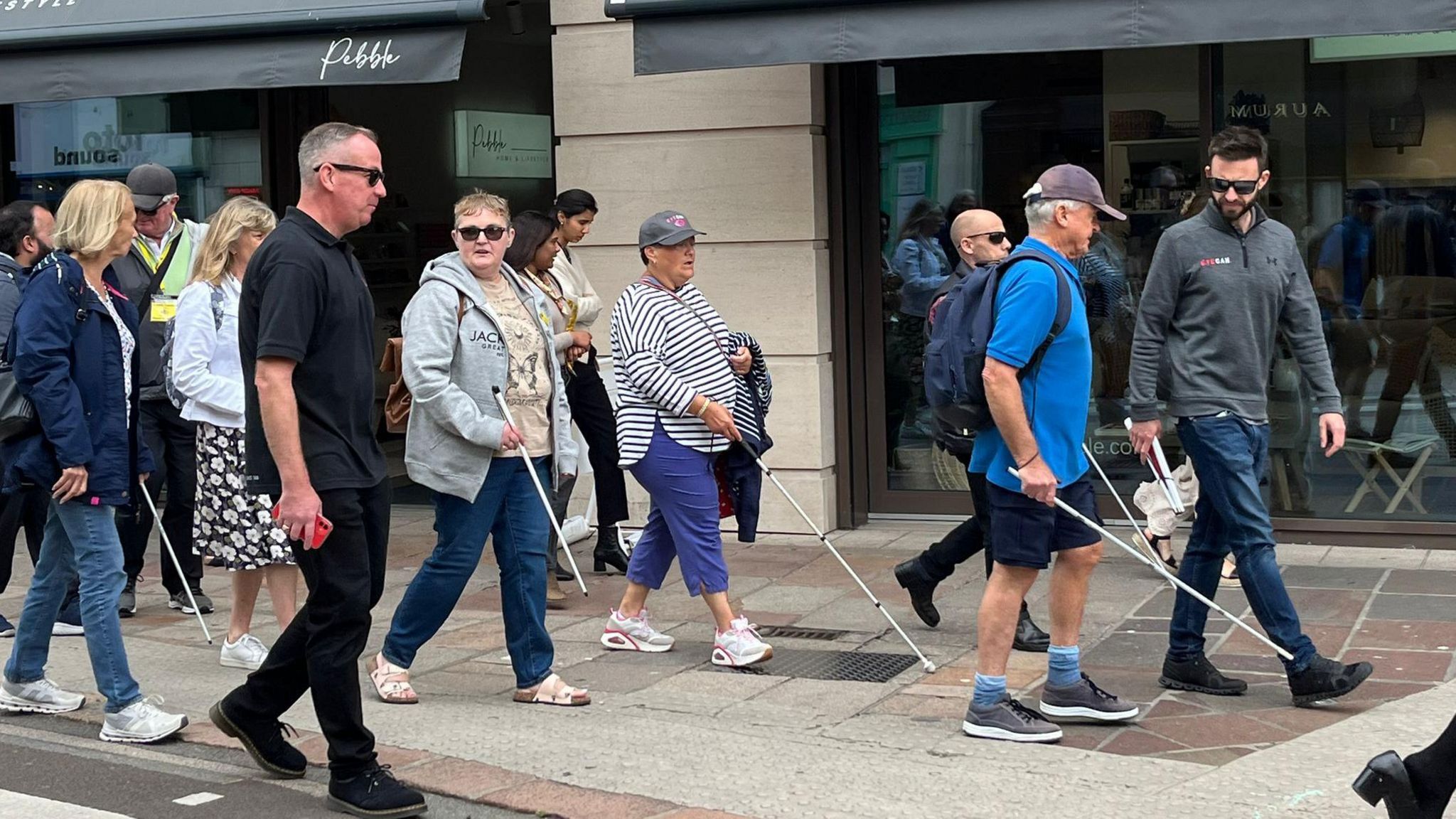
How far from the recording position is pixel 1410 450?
9234 mm

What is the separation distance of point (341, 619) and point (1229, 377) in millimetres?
3101

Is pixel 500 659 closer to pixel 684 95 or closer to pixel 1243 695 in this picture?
pixel 1243 695

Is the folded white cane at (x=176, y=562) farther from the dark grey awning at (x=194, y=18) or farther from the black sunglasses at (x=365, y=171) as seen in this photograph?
the dark grey awning at (x=194, y=18)

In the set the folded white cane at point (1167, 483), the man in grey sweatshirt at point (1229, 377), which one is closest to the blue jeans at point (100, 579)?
the man in grey sweatshirt at point (1229, 377)

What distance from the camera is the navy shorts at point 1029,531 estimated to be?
18.5 feet

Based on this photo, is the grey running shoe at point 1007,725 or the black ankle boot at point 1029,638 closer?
the grey running shoe at point 1007,725

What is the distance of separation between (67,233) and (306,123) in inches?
221

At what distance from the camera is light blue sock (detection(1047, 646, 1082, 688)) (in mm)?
5836

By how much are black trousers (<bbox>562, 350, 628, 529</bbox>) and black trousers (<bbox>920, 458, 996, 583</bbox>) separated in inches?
77.5

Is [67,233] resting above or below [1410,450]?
above

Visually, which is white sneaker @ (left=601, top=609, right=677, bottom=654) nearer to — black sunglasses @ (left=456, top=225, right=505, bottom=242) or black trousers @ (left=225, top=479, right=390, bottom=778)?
black sunglasses @ (left=456, top=225, right=505, bottom=242)

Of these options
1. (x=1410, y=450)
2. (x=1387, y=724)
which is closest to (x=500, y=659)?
(x=1387, y=724)

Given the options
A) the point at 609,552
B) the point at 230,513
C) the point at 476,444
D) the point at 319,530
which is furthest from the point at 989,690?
the point at 609,552

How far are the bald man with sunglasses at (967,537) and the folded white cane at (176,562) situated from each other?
2.94 metres
